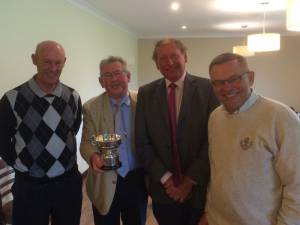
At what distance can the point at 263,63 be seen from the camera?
8.40 metres

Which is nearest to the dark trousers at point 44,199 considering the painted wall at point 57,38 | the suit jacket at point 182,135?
the suit jacket at point 182,135

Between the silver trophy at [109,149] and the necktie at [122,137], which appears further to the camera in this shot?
the necktie at [122,137]

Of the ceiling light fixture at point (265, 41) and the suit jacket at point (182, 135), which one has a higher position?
the ceiling light fixture at point (265, 41)

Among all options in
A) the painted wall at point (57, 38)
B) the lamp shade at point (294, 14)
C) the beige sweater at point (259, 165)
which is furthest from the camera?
the lamp shade at point (294, 14)

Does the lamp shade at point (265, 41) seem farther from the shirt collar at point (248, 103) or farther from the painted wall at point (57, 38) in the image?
the shirt collar at point (248, 103)

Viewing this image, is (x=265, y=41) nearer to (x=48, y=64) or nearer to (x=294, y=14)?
(x=294, y=14)

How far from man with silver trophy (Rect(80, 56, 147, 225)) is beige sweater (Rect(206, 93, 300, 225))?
634 mm

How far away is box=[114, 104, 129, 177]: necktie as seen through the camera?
182 centimetres

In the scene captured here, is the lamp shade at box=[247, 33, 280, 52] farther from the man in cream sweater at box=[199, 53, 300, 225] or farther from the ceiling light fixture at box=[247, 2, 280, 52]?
the man in cream sweater at box=[199, 53, 300, 225]

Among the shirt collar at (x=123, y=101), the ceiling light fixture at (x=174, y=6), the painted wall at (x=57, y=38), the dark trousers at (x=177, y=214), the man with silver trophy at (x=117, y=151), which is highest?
the ceiling light fixture at (x=174, y=6)

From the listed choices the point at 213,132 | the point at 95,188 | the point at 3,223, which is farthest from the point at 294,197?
the point at 3,223

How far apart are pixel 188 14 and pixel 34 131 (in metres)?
4.30

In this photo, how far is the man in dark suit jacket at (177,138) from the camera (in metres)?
1.64

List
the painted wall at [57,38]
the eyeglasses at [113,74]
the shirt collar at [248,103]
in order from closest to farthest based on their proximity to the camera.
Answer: the shirt collar at [248,103] < the eyeglasses at [113,74] < the painted wall at [57,38]
